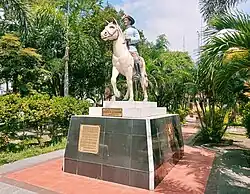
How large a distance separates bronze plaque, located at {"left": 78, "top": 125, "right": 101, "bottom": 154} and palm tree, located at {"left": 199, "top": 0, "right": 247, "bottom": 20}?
15.2ft

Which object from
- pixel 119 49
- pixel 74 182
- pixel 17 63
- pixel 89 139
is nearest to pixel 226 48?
pixel 119 49

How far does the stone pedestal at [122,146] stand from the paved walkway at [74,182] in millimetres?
221

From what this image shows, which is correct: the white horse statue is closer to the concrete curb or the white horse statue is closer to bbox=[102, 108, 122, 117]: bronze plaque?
bbox=[102, 108, 122, 117]: bronze plaque

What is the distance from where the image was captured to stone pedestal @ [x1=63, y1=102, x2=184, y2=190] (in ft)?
18.5

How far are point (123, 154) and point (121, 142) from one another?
27 cm

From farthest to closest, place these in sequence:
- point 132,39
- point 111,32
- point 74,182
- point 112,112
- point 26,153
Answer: point 26,153, point 132,39, point 111,32, point 112,112, point 74,182

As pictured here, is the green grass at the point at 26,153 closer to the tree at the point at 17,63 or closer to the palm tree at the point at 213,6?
the tree at the point at 17,63

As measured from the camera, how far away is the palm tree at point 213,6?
24.5 ft

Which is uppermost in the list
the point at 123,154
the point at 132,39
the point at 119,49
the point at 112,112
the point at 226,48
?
the point at 132,39

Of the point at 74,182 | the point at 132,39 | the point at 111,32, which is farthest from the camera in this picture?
the point at 132,39

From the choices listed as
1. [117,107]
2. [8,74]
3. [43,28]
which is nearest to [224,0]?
[117,107]

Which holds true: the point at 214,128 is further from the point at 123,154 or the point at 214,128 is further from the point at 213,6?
the point at 123,154

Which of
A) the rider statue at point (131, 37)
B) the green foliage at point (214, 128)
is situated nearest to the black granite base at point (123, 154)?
the rider statue at point (131, 37)

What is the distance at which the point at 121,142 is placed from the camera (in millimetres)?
5973
